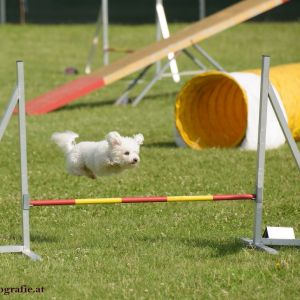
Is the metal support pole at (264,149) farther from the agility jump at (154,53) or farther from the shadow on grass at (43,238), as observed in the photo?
the agility jump at (154,53)

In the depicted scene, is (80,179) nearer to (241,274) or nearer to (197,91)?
(197,91)

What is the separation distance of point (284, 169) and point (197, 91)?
2.08m

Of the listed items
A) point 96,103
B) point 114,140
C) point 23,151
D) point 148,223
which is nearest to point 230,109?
point 96,103

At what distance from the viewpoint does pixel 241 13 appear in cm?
1370

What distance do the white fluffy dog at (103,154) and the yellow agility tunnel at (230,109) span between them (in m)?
3.65

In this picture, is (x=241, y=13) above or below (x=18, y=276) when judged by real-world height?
above

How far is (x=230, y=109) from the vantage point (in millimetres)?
11938

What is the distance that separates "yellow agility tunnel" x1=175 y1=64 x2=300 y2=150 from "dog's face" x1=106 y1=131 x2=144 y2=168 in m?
4.09

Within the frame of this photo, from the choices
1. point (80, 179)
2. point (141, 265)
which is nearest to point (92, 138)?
point (80, 179)

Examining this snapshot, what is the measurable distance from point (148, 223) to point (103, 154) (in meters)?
0.95

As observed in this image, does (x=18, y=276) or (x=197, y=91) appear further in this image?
(x=197, y=91)

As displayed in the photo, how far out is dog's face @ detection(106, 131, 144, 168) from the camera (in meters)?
6.61

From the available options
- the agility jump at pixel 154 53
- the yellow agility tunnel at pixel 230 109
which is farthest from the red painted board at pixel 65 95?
the yellow agility tunnel at pixel 230 109

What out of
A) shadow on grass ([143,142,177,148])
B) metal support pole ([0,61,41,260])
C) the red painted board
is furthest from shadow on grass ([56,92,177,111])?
metal support pole ([0,61,41,260])
